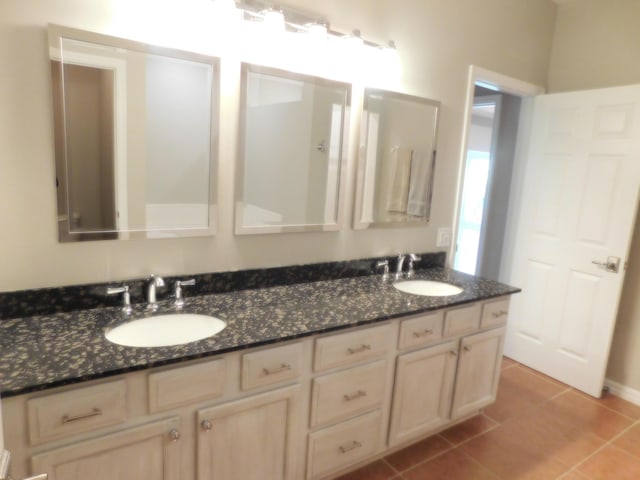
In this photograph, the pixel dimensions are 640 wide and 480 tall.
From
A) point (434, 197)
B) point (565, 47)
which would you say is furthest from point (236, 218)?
point (565, 47)

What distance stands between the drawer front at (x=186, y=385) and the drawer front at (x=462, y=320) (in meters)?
1.12

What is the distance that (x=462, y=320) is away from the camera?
203 cm

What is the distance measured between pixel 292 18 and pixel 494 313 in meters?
1.76

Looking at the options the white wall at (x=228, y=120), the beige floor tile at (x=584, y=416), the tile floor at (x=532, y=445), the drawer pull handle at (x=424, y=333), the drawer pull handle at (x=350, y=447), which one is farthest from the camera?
the beige floor tile at (x=584, y=416)

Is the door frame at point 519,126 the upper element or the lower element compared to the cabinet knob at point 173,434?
upper

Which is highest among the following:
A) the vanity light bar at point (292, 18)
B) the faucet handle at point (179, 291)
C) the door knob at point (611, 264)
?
the vanity light bar at point (292, 18)

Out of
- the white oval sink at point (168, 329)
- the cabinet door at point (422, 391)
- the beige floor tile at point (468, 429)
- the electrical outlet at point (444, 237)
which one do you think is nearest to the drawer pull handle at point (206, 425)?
the white oval sink at point (168, 329)

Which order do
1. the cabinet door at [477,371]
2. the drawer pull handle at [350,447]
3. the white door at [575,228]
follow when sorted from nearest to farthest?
the drawer pull handle at [350,447], the cabinet door at [477,371], the white door at [575,228]

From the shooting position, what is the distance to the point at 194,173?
169 cm

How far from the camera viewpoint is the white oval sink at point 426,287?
2.26 meters

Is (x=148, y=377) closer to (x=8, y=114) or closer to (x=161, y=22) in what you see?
(x=8, y=114)

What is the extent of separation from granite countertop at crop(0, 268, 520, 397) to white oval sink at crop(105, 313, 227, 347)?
3cm

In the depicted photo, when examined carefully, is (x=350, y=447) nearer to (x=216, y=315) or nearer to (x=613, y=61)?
(x=216, y=315)

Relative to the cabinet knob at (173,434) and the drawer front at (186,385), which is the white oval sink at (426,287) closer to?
the drawer front at (186,385)
